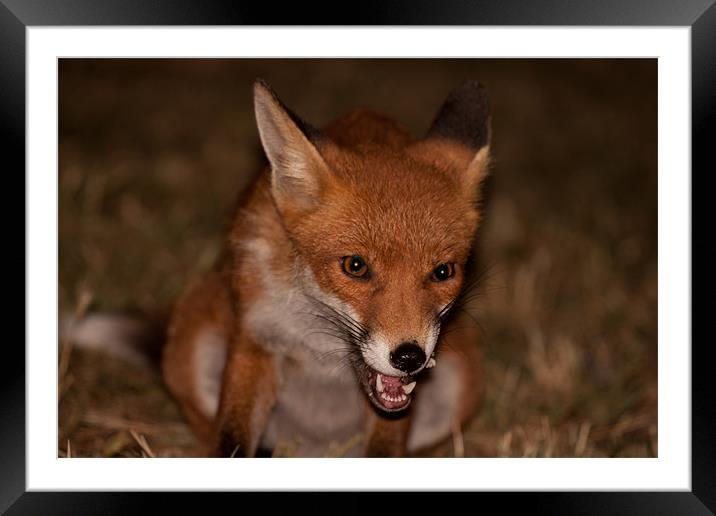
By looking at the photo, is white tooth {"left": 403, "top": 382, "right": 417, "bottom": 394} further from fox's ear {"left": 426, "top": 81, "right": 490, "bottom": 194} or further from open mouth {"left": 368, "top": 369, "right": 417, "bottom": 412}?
fox's ear {"left": 426, "top": 81, "right": 490, "bottom": 194}

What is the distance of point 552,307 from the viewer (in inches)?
254

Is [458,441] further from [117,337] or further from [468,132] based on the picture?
[117,337]

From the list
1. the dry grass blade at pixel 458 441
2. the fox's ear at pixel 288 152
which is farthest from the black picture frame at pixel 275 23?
the dry grass blade at pixel 458 441

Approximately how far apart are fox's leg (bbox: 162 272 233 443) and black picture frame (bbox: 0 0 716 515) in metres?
1.39

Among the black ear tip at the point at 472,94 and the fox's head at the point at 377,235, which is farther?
the black ear tip at the point at 472,94

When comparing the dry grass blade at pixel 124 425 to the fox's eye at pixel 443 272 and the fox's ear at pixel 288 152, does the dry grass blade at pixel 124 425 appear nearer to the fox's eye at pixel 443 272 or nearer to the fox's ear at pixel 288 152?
the fox's ear at pixel 288 152

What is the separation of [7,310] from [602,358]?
4.09 metres

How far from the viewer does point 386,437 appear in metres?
4.09

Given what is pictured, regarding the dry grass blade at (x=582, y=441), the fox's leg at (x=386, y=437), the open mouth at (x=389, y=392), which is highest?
the open mouth at (x=389, y=392)

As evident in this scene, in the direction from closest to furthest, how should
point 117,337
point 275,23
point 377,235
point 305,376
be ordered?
point 275,23
point 377,235
point 305,376
point 117,337

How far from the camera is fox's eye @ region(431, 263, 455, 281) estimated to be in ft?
11.8

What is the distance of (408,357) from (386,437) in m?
0.96

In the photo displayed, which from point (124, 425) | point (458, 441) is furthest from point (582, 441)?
point (124, 425)

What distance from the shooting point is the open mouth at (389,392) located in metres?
3.57
